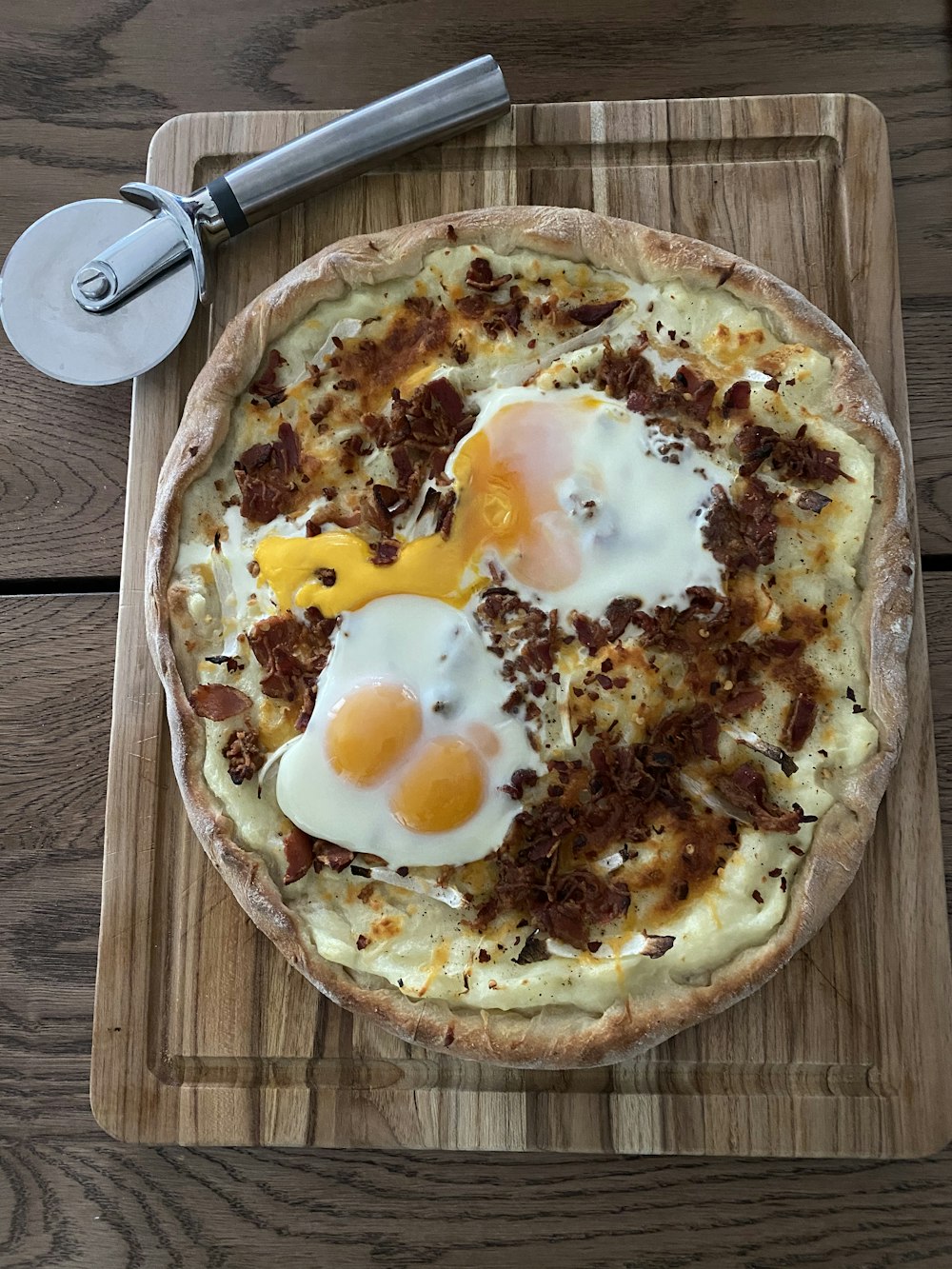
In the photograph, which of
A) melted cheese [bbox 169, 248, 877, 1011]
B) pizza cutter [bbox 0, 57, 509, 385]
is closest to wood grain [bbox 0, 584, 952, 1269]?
melted cheese [bbox 169, 248, 877, 1011]

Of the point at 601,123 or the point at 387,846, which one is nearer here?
the point at 387,846

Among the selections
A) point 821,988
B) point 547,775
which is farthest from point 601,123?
point 821,988

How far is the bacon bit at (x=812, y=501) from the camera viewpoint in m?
2.46

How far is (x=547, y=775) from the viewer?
2465 millimetres

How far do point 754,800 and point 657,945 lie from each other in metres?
0.44

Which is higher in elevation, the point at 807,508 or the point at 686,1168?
the point at 807,508

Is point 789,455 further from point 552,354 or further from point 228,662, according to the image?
point 228,662

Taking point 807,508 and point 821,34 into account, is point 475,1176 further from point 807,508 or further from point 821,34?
point 821,34

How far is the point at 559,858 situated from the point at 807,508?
1117mm

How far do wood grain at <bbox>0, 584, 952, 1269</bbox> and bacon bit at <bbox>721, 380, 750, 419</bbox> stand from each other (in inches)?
30.7

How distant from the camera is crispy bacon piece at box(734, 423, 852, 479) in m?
2.49

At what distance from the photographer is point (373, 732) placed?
7.77 feet

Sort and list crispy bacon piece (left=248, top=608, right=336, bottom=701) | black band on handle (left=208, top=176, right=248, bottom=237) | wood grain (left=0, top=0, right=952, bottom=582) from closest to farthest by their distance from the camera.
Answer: crispy bacon piece (left=248, top=608, right=336, bottom=701), black band on handle (left=208, top=176, right=248, bottom=237), wood grain (left=0, top=0, right=952, bottom=582)

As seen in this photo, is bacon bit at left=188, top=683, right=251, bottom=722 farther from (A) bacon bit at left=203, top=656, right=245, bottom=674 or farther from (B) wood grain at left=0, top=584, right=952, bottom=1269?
(B) wood grain at left=0, top=584, right=952, bottom=1269
